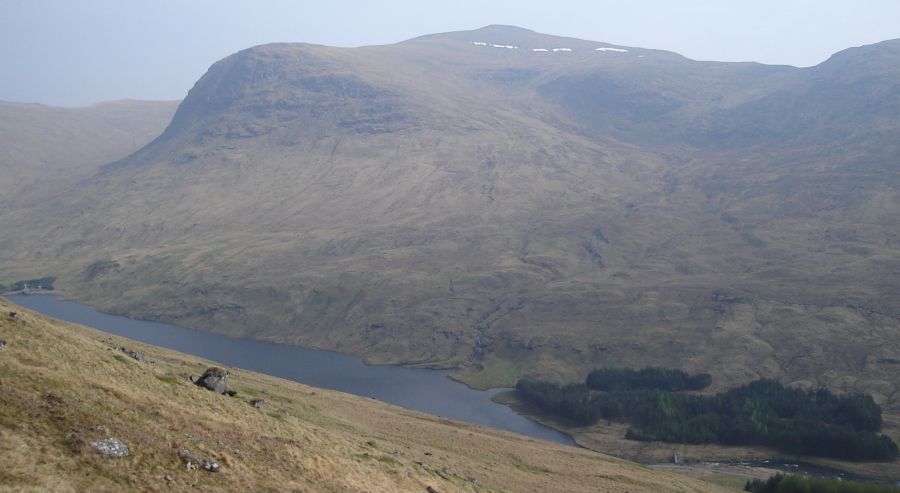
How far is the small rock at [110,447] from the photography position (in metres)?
31.1

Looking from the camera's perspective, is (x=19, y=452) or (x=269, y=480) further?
(x=269, y=480)

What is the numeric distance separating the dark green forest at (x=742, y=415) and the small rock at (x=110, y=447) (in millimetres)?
114939

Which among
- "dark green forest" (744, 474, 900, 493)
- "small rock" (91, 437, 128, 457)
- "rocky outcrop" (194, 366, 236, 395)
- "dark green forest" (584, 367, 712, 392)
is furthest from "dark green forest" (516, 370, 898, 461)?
"small rock" (91, 437, 128, 457)

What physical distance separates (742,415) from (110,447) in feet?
427

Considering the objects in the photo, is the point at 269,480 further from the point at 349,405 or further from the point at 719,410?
the point at 719,410

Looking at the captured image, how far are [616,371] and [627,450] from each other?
4690 cm

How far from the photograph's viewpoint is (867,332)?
17212 cm

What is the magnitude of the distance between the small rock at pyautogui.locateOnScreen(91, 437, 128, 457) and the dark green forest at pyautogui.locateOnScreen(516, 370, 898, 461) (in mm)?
114939

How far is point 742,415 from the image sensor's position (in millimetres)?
137875

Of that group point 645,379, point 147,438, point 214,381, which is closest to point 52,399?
point 147,438

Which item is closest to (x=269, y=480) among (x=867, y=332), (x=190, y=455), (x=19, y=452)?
(x=190, y=455)

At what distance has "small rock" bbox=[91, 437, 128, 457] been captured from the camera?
31.1 metres

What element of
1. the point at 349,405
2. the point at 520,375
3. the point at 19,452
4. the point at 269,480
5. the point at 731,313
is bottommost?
the point at 520,375

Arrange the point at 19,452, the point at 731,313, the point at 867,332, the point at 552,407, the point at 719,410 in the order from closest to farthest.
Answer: the point at 19,452
the point at 719,410
the point at 552,407
the point at 867,332
the point at 731,313
